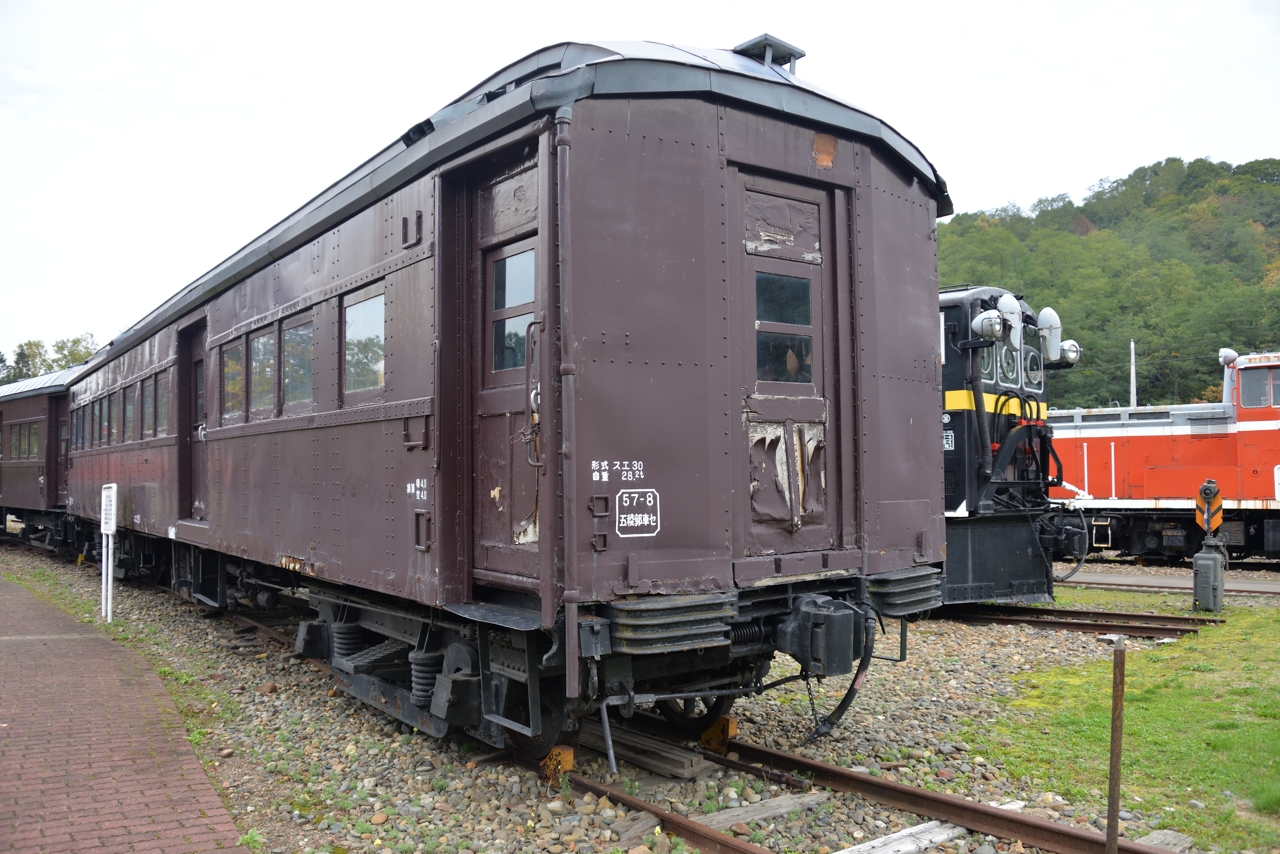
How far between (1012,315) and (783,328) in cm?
671

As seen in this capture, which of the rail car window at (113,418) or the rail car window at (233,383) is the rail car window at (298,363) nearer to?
the rail car window at (233,383)

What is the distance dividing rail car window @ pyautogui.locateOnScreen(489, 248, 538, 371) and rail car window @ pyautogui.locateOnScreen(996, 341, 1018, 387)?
7.62m

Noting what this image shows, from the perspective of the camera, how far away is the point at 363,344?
237 inches

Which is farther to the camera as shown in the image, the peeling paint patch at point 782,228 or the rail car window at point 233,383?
the rail car window at point 233,383

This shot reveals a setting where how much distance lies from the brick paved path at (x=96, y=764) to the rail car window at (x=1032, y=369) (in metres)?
9.63

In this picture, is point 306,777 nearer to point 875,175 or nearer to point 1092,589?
point 875,175

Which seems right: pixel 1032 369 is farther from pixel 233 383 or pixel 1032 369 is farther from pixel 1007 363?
pixel 233 383

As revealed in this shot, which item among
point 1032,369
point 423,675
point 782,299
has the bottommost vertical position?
point 423,675

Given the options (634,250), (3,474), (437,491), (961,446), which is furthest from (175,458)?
(3,474)

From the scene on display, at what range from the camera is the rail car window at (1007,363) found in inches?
428

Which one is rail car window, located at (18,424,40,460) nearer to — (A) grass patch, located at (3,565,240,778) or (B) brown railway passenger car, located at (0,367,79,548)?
(B) brown railway passenger car, located at (0,367,79,548)

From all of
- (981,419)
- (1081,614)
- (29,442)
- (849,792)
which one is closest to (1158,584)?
(1081,614)

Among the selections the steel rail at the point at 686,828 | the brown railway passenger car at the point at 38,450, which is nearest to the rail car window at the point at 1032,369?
the steel rail at the point at 686,828

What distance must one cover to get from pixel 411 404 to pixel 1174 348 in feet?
150
